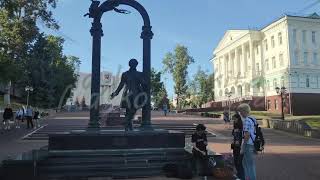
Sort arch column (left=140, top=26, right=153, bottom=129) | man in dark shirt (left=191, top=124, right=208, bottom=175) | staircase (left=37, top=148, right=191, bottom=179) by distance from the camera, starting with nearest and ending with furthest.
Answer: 1. man in dark shirt (left=191, top=124, right=208, bottom=175)
2. staircase (left=37, top=148, right=191, bottom=179)
3. arch column (left=140, top=26, right=153, bottom=129)

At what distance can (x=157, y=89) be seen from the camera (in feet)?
337

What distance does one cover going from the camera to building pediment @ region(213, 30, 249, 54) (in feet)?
252

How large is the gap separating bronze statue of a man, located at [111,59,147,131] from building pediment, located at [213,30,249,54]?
61357 mm

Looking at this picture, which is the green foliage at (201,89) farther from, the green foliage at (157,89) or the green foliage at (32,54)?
the green foliage at (32,54)

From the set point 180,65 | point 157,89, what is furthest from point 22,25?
point 157,89

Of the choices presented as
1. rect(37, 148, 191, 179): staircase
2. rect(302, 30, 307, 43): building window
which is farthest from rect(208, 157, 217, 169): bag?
rect(302, 30, 307, 43): building window

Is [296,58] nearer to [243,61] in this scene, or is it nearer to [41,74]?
[243,61]

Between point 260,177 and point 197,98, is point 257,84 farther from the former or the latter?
point 260,177

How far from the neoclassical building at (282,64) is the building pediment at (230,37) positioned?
1.19 ft

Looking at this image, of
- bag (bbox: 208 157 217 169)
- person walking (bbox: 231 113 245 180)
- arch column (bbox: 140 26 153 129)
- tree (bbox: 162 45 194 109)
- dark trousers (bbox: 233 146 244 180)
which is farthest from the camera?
tree (bbox: 162 45 194 109)

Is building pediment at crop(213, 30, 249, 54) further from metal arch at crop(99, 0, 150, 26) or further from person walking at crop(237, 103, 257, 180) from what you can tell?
person walking at crop(237, 103, 257, 180)

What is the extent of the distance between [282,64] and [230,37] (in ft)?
71.0

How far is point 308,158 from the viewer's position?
15641 millimetres

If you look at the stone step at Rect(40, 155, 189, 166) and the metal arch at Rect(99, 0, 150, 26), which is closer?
the stone step at Rect(40, 155, 189, 166)
